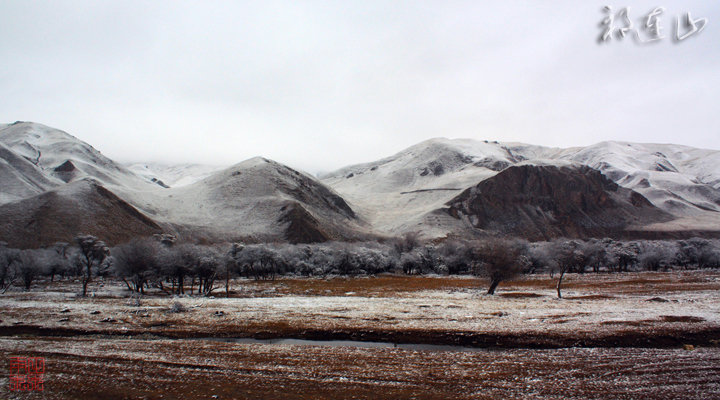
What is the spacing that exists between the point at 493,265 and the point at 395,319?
82.1 feet

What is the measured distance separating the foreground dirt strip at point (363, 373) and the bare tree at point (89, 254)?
138 feet

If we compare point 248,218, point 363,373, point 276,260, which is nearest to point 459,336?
point 363,373

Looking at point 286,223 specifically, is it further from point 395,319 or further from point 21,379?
point 21,379

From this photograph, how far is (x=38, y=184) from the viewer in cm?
18762

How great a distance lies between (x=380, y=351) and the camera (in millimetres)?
23859

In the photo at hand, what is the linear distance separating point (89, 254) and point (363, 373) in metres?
74.0

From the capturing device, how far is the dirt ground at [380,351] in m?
16.8

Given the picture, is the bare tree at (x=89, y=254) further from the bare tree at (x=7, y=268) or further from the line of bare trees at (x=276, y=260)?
the bare tree at (x=7, y=268)

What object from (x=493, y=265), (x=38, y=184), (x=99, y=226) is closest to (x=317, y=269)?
(x=493, y=265)

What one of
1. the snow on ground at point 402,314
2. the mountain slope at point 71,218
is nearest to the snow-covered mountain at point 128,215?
the mountain slope at point 71,218

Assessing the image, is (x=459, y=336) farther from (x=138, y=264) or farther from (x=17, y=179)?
(x=17, y=179)

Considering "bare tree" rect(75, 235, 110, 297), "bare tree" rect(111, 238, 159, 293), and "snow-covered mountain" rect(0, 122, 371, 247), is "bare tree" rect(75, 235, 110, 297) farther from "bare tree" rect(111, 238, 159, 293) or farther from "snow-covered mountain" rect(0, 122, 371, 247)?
"snow-covered mountain" rect(0, 122, 371, 247)

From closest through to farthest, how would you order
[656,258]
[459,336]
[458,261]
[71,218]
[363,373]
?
[363,373]
[459,336]
[458,261]
[656,258]
[71,218]

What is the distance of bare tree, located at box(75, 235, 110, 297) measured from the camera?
62.2 metres
